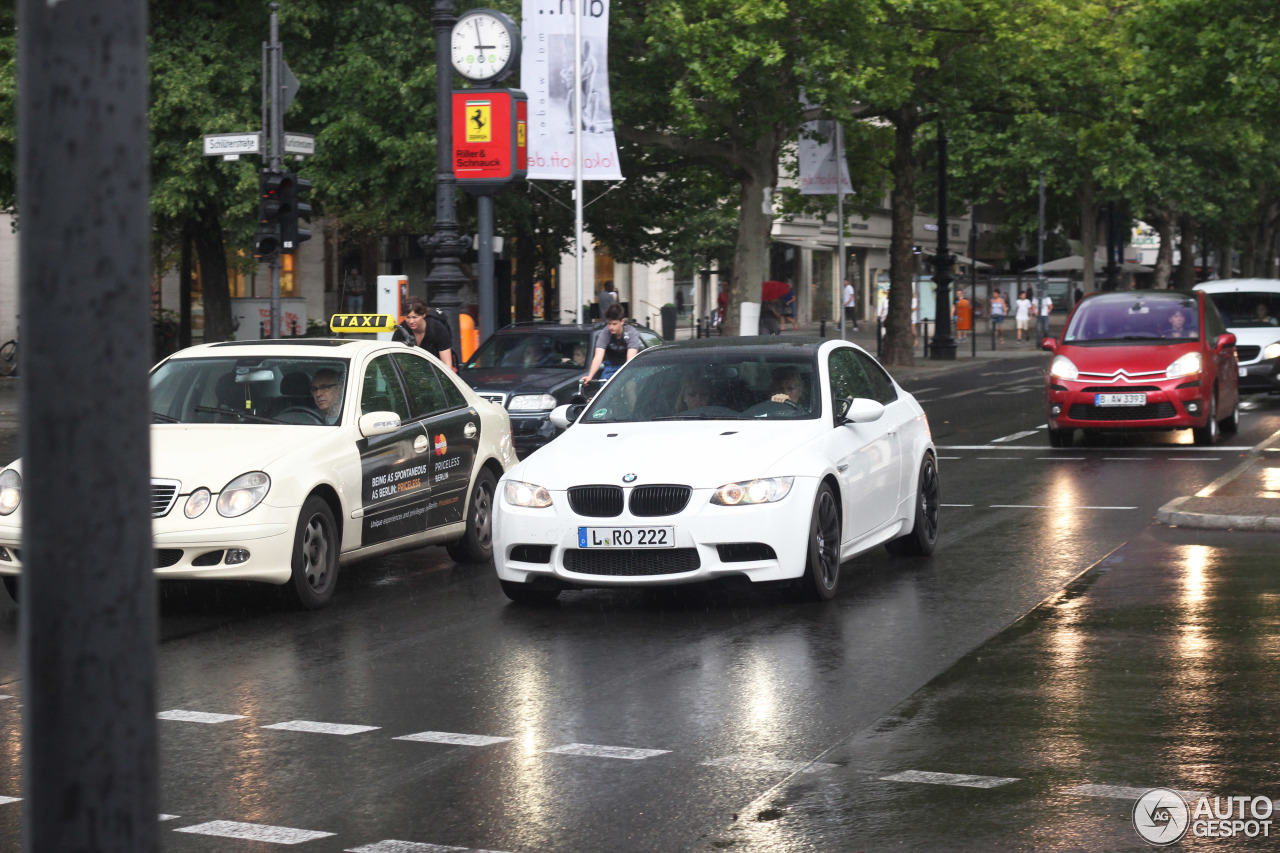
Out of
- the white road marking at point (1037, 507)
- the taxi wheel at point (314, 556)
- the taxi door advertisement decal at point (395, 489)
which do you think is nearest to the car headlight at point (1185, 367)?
the white road marking at point (1037, 507)

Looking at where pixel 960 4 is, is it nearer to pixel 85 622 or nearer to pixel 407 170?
pixel 407 170

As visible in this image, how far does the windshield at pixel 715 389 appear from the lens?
10383mm

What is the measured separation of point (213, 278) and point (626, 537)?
26.1 m

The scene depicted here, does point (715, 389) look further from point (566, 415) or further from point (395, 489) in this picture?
point (395, 489)

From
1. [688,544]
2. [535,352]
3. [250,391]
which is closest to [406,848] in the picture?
[688,544]

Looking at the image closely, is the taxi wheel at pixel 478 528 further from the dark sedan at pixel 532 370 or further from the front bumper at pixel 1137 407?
the front bumper at pixel 1137 407

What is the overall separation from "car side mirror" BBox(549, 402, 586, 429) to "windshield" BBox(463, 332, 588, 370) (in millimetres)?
7472

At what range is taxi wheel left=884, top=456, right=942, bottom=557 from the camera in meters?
11.3

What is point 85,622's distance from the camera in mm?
2643

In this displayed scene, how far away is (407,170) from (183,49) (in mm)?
4320

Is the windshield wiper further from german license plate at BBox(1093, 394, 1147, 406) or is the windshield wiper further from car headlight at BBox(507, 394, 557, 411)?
german license plate at BBox(1093, 394, 1147, 406)

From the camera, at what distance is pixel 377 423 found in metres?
10.3

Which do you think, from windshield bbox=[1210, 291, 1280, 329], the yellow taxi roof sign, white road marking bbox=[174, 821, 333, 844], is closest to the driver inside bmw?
white road marking bbox=[174, 821, 333, 844]

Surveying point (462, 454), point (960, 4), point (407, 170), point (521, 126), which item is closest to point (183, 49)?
point (407, 170)
